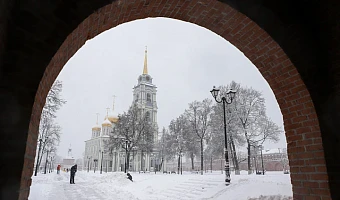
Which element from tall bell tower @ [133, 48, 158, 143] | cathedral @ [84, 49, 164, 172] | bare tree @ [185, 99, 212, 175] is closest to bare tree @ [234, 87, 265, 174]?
bare tree @ [185, 99, 212, 175]

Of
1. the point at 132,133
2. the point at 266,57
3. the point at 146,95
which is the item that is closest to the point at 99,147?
the point at 146,95

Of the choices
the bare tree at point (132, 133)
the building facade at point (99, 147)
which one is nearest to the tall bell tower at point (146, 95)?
the building facade at point (99, 147)

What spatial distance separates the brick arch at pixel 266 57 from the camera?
3.11 m

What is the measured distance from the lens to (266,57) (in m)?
3.73

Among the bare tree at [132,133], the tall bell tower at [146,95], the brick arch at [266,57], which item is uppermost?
the tall bell tower at [146,95]

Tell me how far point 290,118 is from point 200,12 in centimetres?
211

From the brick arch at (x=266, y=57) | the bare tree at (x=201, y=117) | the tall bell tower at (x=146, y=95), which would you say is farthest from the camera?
Result: the tall bell tower at (x=146, y=95)

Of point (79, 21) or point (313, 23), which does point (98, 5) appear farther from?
point (313, 23)

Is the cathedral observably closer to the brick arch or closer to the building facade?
the building facade

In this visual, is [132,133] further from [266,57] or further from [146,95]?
[146,95]

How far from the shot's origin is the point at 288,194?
8.35m

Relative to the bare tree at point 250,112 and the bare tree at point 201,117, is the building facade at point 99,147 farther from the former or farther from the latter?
the bare tree at point 250,112

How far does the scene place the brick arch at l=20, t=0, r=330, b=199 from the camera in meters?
3.11

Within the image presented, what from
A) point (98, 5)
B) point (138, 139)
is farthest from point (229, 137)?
point (98, 5)
